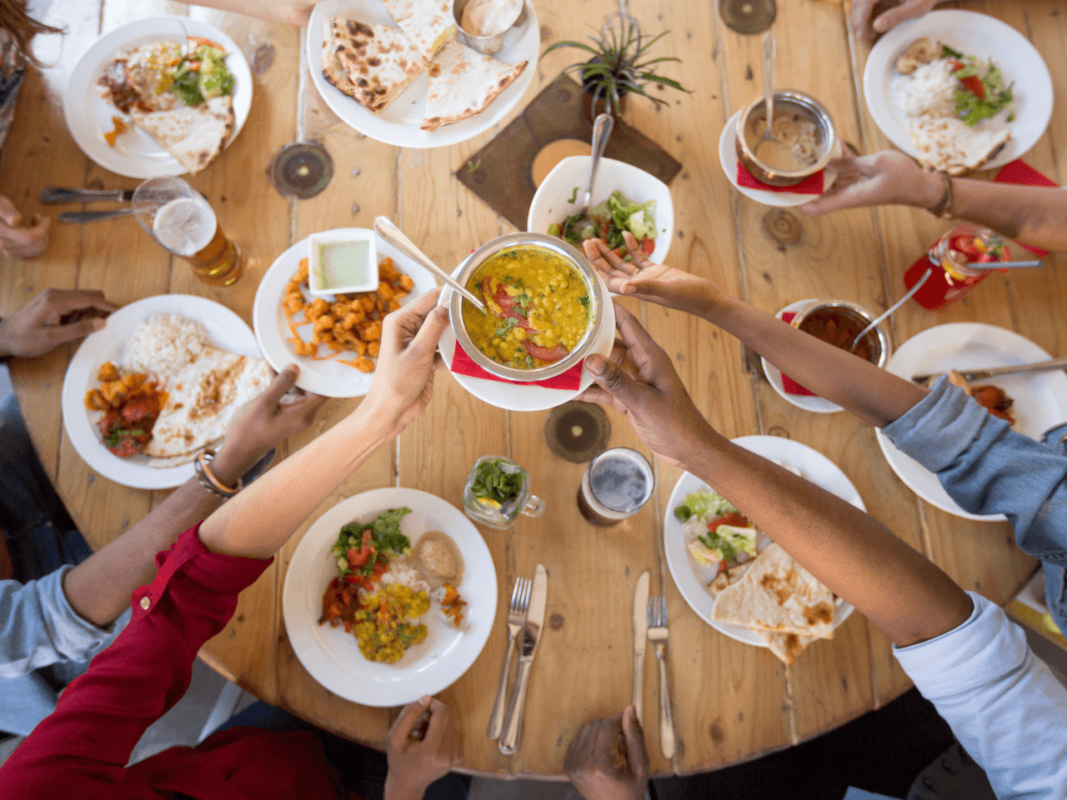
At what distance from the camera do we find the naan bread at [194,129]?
2.27 meters

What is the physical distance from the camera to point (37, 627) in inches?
79.1

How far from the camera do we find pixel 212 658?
2.02 meters

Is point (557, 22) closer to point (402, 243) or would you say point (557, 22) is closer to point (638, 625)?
point (402, 243)

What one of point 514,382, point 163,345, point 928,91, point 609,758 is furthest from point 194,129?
point 928,91

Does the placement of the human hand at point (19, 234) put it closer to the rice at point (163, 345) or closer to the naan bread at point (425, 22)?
the rice at point (163, 345)

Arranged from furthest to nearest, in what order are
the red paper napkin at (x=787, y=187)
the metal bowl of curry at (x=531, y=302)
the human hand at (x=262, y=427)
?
1. the red paper napkin at (x=787, y=187)
2. the human hand at (x=262, y=427)
3. the metal bowl of curry at (x=531, y=302)

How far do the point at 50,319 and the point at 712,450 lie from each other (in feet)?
7.56

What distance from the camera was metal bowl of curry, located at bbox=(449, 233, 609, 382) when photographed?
1664mm

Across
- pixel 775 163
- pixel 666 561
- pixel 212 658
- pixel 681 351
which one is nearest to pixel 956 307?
pixel 775 163

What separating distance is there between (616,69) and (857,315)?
1.28 meters

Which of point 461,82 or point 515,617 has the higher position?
point 461,82

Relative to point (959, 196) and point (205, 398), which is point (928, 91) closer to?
point (959, 196)

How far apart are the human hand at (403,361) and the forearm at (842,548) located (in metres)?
0.86

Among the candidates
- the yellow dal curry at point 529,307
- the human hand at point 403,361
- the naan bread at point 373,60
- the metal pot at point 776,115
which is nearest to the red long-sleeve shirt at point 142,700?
the human hand at point 403,361
